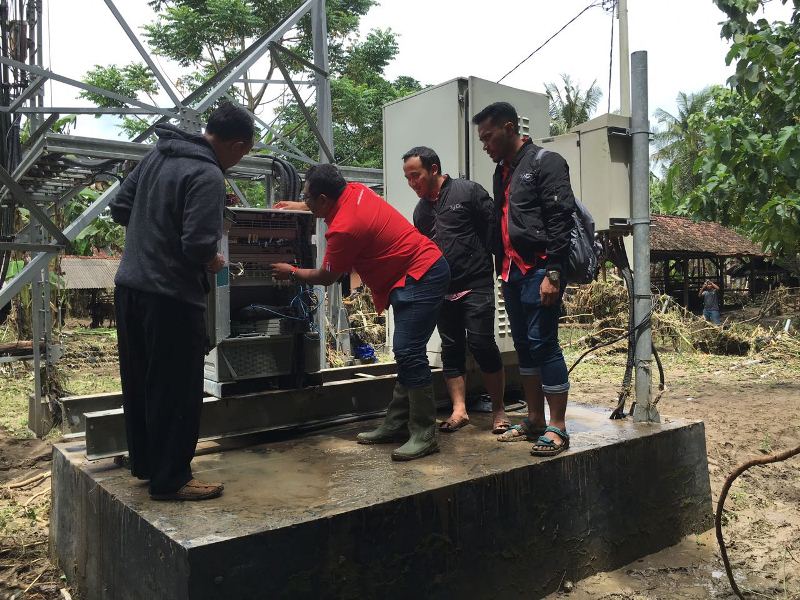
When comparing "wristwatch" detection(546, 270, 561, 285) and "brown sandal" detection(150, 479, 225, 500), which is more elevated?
"wristwatch" detection(546, 270, 561, 285)

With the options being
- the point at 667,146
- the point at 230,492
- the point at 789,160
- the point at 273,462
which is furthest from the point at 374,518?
the point at 667,146

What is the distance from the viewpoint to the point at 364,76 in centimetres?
2288

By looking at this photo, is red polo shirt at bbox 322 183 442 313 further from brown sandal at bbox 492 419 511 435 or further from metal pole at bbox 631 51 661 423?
metal pole at bbox 631 51 661 423

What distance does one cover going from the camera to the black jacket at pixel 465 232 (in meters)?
4.34

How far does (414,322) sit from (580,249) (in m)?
1.07

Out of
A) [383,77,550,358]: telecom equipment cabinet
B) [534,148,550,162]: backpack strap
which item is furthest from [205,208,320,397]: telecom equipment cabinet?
[534,148,550,162]: backpack strap

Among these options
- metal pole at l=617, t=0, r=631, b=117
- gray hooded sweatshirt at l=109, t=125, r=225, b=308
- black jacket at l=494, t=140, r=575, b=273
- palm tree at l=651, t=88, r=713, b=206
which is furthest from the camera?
palm tree at l=651, t=88, r=713, b=206

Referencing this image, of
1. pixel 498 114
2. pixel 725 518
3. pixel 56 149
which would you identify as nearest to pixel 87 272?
pixel 56 149

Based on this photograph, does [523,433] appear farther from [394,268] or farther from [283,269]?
[283,269]

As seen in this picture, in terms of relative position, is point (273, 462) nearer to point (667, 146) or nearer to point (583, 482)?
point (583, 482)

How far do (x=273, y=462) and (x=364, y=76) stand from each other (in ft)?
68.8

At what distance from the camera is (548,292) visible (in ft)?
12.3

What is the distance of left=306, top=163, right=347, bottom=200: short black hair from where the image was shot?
368 cm

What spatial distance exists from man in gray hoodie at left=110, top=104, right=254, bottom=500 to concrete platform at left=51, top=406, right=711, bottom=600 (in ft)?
0.89
